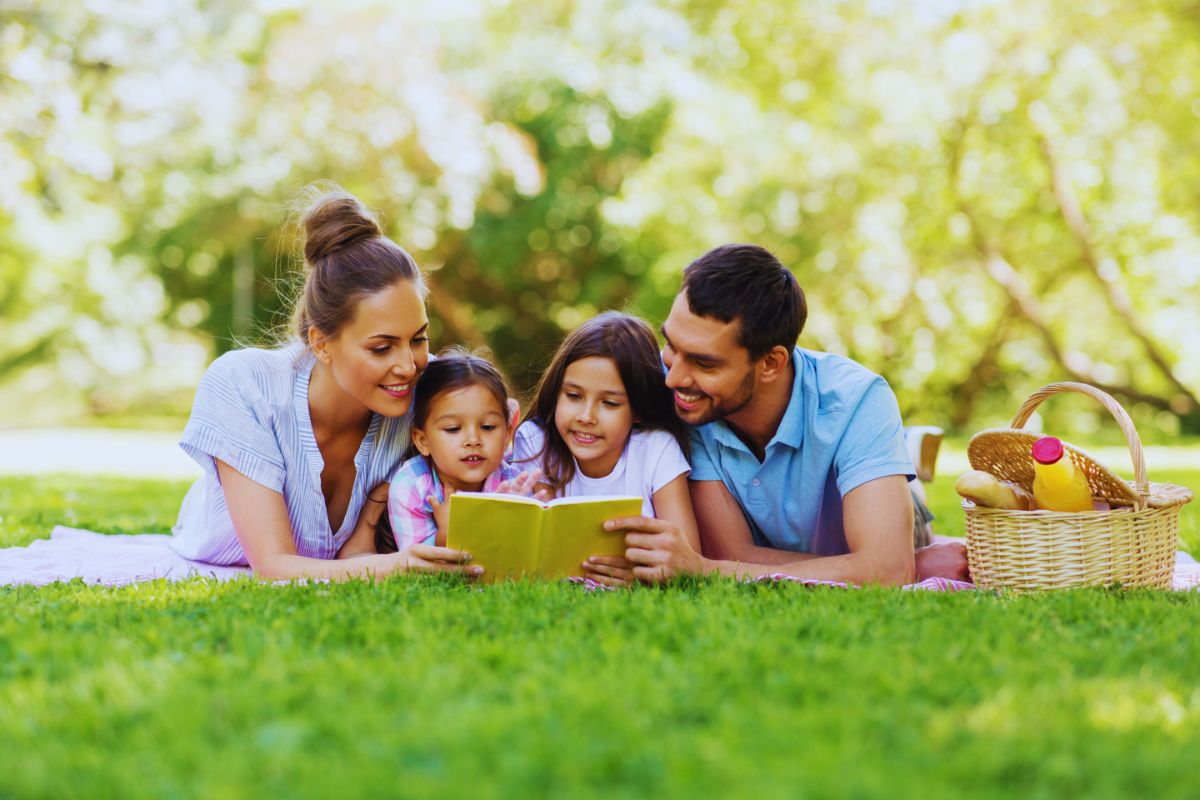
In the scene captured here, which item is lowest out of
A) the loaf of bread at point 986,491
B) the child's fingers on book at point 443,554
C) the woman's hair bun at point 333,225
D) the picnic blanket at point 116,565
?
the picnic blanket at point 116,565

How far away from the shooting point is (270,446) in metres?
4.36

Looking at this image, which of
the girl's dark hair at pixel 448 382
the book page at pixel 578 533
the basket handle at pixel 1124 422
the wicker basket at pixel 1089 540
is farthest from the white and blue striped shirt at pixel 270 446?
the basket handle at pixel 1124 422

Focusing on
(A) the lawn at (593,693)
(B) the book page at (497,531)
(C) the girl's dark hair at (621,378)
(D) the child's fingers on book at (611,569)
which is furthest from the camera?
(C) the girl's dark hair at (621,378)

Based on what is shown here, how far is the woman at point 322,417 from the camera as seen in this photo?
423cm

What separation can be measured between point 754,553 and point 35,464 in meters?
10.3

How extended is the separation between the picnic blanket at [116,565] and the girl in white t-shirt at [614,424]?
638mm

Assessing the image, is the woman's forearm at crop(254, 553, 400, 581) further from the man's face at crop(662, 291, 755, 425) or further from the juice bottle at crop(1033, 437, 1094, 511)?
the juice bottle at crop(1033, 437, 1094, 511)

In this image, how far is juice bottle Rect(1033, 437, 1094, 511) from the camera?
416cm

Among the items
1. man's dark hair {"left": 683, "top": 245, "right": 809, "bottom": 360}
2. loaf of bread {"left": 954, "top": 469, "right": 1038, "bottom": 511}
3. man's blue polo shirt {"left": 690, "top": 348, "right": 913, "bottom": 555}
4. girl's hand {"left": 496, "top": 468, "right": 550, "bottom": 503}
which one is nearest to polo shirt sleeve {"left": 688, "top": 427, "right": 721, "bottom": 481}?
man's blue polo shirt {"left": 690, "top": 348, "right": 913, "bottom": 555}

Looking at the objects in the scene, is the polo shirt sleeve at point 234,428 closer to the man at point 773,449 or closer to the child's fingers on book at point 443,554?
the child's fingers on book at point 443,554

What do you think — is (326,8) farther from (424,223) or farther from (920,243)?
(920,243)

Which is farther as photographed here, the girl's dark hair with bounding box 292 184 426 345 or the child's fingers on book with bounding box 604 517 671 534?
the girl's dark hair with bounding box 292 184 426 345

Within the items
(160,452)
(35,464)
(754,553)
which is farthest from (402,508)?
(160,452)

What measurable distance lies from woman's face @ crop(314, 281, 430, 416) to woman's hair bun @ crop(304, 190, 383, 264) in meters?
0.38
